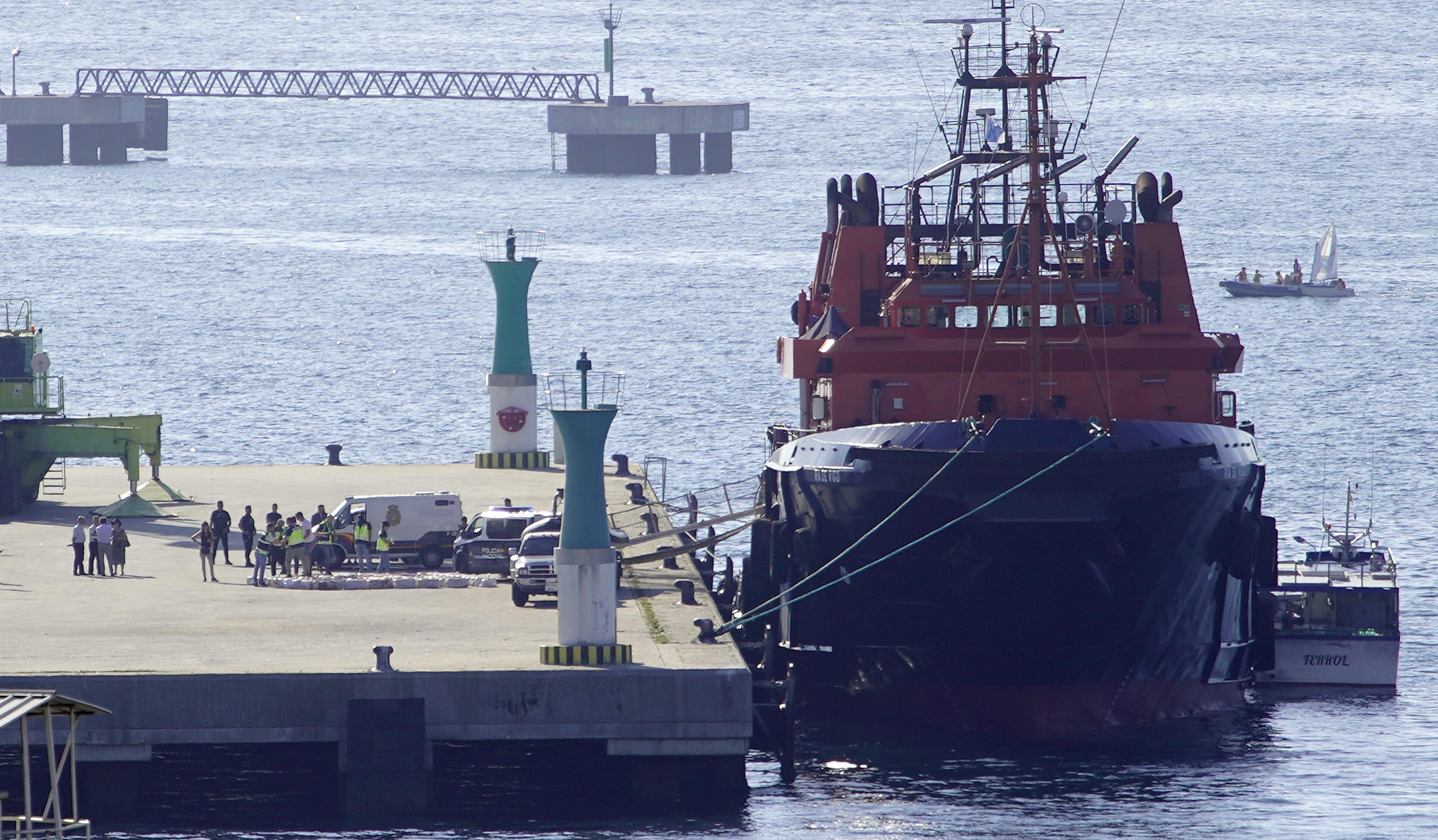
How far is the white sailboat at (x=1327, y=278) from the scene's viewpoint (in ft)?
445

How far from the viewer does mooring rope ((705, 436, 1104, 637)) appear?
3809cm

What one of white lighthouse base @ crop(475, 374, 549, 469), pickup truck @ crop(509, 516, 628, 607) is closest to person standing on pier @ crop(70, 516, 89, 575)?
pickup truck @ crop(509, 516, 628, 607)

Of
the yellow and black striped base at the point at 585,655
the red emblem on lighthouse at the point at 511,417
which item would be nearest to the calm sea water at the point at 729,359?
the yellow and black striped base at the point at 585,655

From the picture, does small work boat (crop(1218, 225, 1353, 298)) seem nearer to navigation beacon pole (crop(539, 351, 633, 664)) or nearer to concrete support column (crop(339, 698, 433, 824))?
navigation beacon pole (crop(539, 351, 633, 664))

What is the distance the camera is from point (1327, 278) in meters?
138

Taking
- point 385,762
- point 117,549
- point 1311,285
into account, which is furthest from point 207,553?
point 1311,285

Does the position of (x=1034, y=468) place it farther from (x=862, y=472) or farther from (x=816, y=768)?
(x=816, y=768)

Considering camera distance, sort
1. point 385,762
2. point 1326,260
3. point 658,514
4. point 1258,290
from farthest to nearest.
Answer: point 1258,290 < point 1326,260 < point 658,514 < point 385,762

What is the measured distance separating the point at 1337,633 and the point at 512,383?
2488 cm

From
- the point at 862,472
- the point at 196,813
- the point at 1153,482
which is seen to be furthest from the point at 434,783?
the point at 1153,482

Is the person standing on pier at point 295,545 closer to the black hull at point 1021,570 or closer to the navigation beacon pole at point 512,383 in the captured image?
the black hull at point 1021,570

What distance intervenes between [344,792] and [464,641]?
408 centimetres

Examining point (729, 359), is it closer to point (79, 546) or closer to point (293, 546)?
point (293, 546)

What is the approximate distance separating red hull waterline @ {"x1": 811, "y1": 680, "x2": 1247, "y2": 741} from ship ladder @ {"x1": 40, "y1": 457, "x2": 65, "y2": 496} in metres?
24.4
